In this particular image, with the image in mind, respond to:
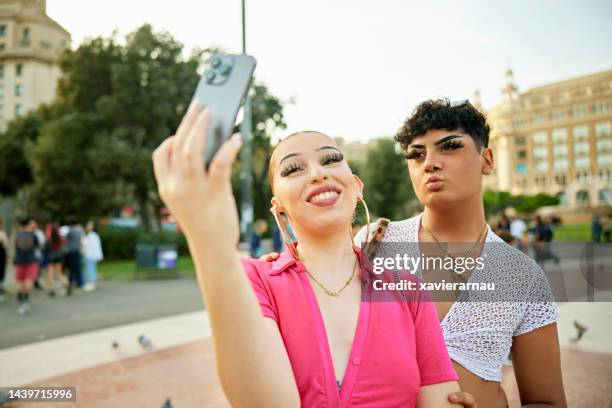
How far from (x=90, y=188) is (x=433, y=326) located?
23825mm

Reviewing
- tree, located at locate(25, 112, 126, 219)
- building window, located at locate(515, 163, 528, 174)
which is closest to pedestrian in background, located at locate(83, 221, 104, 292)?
tree, located at locate(25, 112, 126, 219)

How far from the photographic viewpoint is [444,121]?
172 cm

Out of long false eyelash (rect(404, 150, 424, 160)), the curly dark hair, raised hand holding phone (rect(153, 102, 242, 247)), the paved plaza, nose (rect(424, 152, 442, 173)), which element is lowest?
the paved plaza

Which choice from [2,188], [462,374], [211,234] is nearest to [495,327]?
[462,374]

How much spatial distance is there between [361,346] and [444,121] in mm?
951

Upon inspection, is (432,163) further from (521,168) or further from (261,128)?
(521,168)

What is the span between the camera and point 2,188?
30.2 meters

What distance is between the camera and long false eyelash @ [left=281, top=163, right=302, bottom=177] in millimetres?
1209

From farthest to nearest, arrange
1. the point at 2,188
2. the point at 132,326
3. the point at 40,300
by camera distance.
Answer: the point at 2,188 → the point at 40,300 → the point at 132,326

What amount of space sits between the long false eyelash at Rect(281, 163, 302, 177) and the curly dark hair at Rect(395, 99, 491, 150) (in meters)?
0.71

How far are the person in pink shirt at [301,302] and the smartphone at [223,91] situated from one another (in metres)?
0.02

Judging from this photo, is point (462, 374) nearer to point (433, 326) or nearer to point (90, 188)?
point (433, 326)

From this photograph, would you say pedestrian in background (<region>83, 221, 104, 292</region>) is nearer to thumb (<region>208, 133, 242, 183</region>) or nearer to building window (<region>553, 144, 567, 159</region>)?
thumb (<region>208, 133, 242, 183</region>)

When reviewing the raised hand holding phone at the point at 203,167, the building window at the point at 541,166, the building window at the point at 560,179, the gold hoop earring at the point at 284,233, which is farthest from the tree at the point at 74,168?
the building window at the point at 560,179
